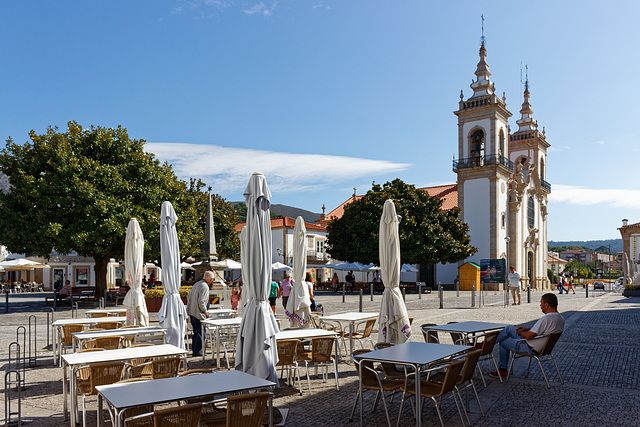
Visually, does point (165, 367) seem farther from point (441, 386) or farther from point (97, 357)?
point (441, 386)

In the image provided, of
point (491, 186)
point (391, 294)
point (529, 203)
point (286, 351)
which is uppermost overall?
point (491, 186)

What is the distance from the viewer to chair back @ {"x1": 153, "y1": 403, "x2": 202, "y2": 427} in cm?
368

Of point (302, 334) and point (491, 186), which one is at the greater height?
point (491, 186)

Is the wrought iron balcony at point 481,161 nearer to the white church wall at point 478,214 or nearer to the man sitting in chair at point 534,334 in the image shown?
the white church wall at point 478,214

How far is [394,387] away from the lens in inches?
219

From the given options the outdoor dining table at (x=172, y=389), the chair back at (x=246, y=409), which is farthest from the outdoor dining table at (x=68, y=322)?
the chair back at (x=246, y=409)

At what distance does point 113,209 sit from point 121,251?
2.88 metres

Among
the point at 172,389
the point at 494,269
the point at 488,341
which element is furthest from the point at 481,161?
the point at 172,389

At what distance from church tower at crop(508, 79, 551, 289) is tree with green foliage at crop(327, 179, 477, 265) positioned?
6.98 meters

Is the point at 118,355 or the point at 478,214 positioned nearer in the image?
the point at 118,355

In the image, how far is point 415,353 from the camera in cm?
576

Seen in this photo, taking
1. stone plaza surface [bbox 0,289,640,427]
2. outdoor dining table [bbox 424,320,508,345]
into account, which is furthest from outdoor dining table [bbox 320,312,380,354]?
outdoor dining table [bbox 424,320,508,345]

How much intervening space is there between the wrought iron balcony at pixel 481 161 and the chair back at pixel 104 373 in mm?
41250

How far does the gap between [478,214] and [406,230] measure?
36.0ft
